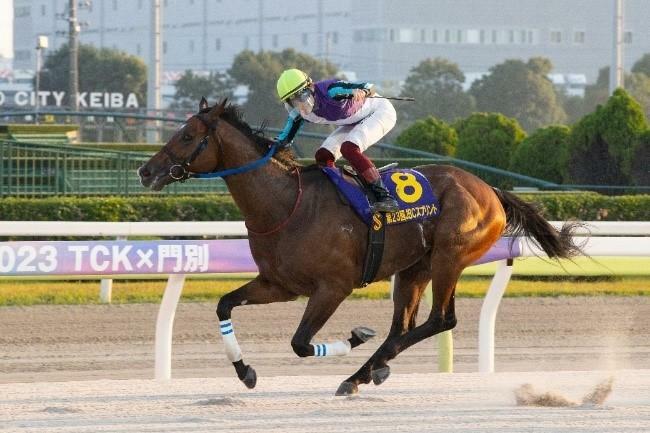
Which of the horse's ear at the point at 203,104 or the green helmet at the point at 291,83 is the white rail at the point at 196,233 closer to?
the horse's ear at the point at 203,104

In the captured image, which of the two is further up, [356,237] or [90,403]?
[356,237]

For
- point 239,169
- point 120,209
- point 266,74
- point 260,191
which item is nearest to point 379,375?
point 260,191

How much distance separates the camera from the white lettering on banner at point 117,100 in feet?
173

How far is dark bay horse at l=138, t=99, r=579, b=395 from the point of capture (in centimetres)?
616

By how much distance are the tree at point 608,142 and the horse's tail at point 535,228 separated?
40.5ft

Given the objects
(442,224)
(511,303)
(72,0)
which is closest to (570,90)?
(72,0)

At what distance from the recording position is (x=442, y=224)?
6699 mm

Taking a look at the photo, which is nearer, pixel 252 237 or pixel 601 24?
pixel 252 237

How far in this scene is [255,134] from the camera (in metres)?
6.45

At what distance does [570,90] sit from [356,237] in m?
66.1

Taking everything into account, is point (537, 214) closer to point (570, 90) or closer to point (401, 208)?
point (401, 208)

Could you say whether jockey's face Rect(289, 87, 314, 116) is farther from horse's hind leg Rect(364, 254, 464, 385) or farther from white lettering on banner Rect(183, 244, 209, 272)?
white lettering on banner Rect(183, 244, 209, 272)

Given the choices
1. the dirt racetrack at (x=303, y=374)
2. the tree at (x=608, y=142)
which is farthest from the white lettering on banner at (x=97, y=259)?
the tree at (x=608, y=142)

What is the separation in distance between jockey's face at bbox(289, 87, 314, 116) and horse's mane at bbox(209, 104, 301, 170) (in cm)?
18
